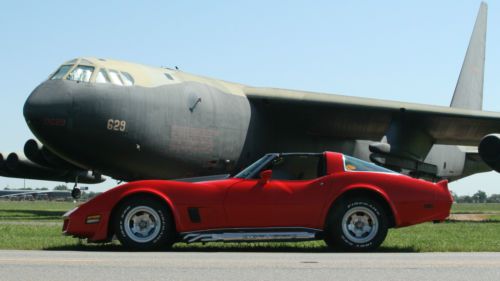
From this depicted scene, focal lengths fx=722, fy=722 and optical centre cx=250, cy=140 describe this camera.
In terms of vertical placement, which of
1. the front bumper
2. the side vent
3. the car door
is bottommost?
the front bumper

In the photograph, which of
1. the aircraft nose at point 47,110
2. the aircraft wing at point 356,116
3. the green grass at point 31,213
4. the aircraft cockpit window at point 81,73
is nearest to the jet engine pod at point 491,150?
the aircraft wing at point 356,116

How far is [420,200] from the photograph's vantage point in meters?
8.68

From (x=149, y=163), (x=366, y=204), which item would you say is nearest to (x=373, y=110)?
(x=149, y=163)

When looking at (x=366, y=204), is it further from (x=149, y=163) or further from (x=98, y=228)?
(x=149, y=163)

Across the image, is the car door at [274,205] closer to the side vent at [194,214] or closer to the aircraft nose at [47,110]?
the side vent at [194,214]

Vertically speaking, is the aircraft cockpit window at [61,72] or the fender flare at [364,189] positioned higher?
the aircraft cockpit window at [61,72]

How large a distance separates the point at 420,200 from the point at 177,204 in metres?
2.91

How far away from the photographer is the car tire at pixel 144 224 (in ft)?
27.3

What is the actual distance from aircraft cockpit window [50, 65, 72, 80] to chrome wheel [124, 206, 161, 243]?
8.55 m

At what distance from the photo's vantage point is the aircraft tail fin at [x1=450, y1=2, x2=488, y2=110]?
92.6ft

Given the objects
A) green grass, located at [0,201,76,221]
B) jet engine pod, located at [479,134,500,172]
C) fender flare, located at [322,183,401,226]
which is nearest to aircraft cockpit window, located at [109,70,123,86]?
green grass, located at [0,201,76,221]

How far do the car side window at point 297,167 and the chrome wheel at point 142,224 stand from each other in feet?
5.06

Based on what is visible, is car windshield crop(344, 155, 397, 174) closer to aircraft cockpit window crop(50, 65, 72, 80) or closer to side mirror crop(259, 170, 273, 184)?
side mirror crop(259, 170, 273, 184)

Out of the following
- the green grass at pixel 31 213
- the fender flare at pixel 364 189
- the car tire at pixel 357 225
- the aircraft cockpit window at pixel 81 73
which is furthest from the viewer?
the green grass at pixel 31 213
